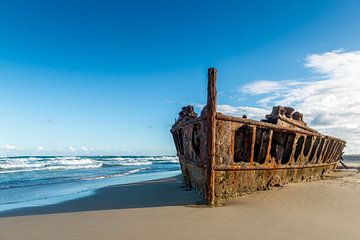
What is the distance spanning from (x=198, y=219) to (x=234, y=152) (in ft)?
9.85

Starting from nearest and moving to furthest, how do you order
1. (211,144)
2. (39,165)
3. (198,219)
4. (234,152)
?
(198,219) → (211,144) → (234,152) → (39,165)

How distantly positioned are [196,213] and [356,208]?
292 cm

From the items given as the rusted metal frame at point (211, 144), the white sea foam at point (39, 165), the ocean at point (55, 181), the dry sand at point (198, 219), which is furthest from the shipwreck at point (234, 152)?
the white sea foam at point (39, 165)

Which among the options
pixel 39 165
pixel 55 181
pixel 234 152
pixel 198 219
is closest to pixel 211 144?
pixel 198 219

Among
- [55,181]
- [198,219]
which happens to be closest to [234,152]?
[198,219]

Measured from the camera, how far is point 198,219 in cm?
477

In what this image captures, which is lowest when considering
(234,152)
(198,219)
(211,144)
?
(198,219)

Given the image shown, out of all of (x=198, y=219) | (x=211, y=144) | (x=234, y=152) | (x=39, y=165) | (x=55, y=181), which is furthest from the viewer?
(x=39, y=165)

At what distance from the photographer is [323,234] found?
3.92m

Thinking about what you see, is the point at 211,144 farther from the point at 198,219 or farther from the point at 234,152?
the point at 234,152

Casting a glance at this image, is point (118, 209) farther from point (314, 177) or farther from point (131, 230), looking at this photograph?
point (314, 177)

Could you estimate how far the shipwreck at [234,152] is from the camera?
595 cm

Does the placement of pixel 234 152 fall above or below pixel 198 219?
above

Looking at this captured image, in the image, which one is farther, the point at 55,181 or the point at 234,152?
the point at 55,181
